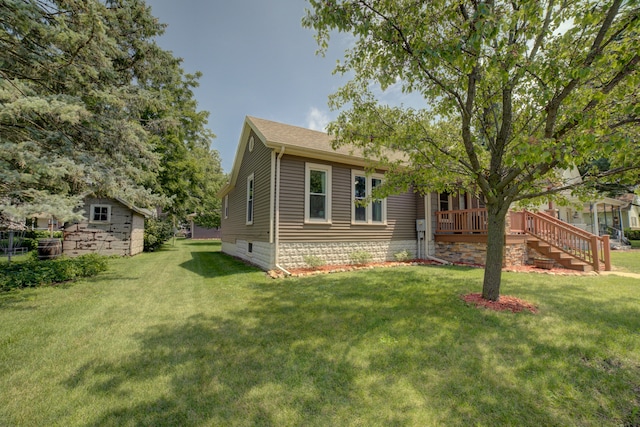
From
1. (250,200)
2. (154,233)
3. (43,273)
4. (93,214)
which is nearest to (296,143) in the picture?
(250,200)

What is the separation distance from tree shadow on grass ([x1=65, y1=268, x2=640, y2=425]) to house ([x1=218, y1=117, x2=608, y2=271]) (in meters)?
4.36

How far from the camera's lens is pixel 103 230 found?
1330 cm

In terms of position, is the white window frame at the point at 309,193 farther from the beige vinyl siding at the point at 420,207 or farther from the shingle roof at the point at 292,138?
the beige vinyl siding at the point at 420,207

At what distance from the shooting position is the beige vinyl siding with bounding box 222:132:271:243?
8.95m

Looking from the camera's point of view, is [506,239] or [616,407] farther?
[506,239]

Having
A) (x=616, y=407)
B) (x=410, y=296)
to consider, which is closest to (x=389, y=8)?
(x=410, y=296)

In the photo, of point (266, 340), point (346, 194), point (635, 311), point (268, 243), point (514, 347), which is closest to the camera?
point (514, 347)

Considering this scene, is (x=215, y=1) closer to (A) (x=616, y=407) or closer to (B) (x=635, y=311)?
Result: (A) (x=616, y=407)

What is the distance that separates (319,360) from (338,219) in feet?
21.5

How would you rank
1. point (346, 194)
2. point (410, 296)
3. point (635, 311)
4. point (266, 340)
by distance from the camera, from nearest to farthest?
point (266, 340), point (635, 311), point (410, 296), point (346, 194)

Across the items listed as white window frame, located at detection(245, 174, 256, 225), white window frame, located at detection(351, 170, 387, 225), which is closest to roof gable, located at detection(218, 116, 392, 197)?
white window frame, located at detection(351, 170, 387, 225)

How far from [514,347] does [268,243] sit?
6.68 metres

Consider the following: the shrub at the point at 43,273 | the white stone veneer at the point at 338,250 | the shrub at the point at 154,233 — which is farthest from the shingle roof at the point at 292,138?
the shrub at the point at 154,233

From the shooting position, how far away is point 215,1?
876 cm
